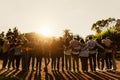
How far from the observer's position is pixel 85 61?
16.6m

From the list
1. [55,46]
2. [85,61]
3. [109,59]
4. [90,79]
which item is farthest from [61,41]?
[90,79]

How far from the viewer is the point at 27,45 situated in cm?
1661

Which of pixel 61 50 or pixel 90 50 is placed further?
pixel 61 50

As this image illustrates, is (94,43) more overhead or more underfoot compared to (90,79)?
more overhead

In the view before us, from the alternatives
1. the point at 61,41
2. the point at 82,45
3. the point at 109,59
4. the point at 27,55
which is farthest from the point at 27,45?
the point at 109,59

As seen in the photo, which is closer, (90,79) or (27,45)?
(90,79)

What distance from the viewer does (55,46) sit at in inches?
661

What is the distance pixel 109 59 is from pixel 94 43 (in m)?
1.35

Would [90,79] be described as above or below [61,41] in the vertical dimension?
below

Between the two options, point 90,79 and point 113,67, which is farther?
point 113,67

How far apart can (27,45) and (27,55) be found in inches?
23.4

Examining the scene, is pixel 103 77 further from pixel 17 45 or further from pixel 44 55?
pixel 17 45

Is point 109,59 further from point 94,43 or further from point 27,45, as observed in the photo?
point 27,45

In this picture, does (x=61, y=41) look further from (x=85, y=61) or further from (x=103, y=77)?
(x=103, y=77)
